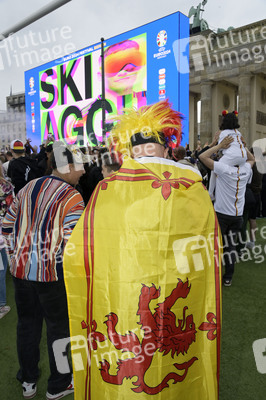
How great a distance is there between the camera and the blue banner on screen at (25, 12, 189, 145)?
11258mm

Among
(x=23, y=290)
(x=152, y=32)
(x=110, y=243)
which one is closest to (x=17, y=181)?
(x=23, y=290)

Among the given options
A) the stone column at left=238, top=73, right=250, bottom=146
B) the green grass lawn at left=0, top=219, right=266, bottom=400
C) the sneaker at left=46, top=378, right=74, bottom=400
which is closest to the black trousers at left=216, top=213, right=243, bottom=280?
the green grass lawn at left=0, top=219, right=266, bottom=400

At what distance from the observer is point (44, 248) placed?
2.12 metres

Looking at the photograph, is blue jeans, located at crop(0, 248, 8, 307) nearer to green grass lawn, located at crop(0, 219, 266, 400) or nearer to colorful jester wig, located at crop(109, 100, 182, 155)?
green grass lawn, located at crop(0, 219, 266, 400)

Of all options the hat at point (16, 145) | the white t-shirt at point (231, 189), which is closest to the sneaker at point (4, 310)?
the hat at point (16, 145)

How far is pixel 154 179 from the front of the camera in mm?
1700

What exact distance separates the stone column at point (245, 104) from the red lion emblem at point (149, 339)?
19.6 m

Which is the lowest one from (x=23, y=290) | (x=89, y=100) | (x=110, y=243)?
(x=23, y=290)

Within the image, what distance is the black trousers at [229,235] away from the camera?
4.33 meters

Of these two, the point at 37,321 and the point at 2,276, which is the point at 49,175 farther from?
the point at 2,276

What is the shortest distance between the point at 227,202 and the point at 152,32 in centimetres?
975

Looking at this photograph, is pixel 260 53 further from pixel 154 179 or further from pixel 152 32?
pixel 154 179

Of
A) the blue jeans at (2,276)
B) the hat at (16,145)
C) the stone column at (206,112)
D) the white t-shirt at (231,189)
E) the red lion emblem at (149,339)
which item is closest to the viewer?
the red lion emblem at (149,339)

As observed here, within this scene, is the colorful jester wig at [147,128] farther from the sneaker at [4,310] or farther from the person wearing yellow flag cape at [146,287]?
the sneaker at [4,310]
